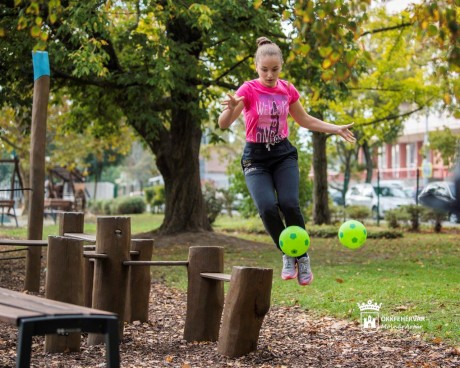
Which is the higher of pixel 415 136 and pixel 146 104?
pixel 415 136

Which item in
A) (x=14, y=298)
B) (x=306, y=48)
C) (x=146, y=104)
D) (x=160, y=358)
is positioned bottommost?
(x=160, y=358)

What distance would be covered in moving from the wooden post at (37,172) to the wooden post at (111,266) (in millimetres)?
3446

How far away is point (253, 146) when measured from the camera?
6219 mm

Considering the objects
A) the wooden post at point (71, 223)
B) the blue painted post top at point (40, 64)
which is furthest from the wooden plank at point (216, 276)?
the blue painted post top at point (40, 64)

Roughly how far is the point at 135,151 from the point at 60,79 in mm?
61222

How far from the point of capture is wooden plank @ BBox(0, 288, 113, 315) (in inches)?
170

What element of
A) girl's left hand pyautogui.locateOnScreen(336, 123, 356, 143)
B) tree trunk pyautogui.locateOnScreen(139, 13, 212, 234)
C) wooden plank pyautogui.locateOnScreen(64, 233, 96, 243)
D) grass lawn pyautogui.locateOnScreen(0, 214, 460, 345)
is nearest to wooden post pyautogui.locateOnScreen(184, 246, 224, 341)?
wooden plank pyautogui.locateOnScreen(64, 233, 96, 243)

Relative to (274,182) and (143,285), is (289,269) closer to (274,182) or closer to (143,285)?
(274,182)

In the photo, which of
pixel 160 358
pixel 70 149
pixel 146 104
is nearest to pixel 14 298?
pixel 160 358

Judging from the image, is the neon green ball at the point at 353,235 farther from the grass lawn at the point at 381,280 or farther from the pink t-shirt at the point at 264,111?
the grass lawn at the point at 381,280

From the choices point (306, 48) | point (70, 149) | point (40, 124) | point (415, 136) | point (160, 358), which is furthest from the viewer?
point (415, 136)

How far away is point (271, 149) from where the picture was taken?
6191mm

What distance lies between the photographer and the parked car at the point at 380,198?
104ft

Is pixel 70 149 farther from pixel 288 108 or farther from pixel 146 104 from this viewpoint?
pixel 288 108
